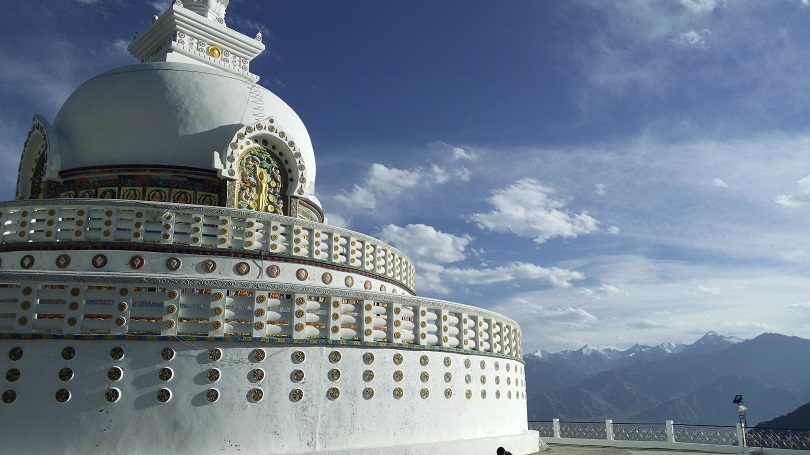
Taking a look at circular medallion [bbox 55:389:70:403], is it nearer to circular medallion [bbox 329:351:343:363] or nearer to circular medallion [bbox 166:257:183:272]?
circular medallion [bbox 166:257:183:272]

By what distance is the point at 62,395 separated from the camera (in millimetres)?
8227

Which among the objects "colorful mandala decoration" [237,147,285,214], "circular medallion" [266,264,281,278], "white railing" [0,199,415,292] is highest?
"colorful mandala decoration" [237,147,285,214]

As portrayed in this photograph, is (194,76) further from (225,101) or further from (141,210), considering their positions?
(141,210)

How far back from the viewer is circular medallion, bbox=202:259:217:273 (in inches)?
445

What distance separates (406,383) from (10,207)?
26.1ft

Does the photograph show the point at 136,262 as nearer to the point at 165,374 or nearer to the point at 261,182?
the point at 165,374

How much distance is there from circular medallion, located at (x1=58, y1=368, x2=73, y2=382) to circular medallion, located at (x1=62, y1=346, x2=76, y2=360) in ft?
0.53

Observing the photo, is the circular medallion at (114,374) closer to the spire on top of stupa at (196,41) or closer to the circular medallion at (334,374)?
the circular medallion at (334,374)

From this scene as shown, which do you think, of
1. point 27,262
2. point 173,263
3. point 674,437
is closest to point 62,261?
point 27,262

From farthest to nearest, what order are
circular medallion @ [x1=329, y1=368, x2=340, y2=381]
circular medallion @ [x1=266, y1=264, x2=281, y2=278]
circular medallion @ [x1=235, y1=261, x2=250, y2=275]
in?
circular medallion @ [x1=266, y1=264, x2=281, y2=278], circular medallion @ [x1=235, y1=261, x2=250, y2=275], circular medallion @ [x1=329, y1=368, x2=340, y2=381]

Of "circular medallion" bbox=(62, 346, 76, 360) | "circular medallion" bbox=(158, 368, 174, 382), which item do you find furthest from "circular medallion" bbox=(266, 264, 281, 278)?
"circular medallion" bbox=(62, 346, 76, 360)

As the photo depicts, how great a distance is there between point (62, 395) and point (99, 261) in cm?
324

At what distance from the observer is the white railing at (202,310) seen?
862 centimetres

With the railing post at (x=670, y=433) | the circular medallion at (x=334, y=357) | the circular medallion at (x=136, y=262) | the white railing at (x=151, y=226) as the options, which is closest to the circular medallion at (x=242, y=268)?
the white railing at (x=151, y=226)
